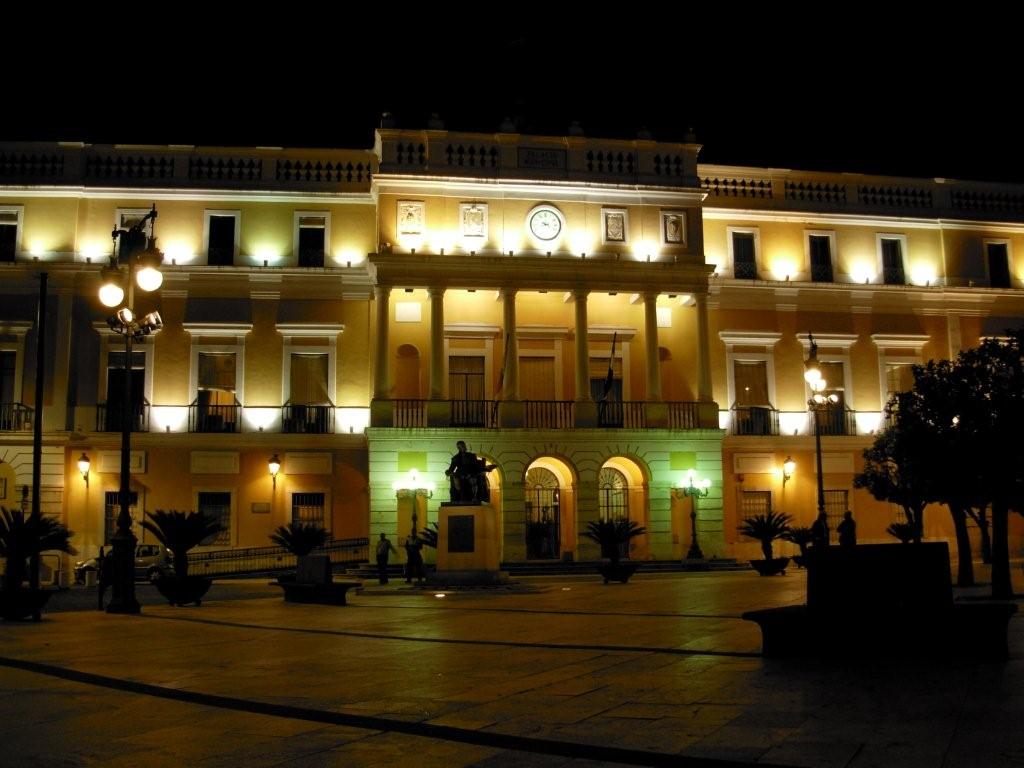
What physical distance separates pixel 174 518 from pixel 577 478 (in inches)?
636

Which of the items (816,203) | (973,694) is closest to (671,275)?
(816,203)

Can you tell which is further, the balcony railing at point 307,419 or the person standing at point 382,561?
the balcony railing at point 307,419

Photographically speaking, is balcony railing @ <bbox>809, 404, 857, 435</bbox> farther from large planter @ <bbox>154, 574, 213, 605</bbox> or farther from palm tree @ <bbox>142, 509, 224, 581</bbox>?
large planter @ <bbox>154, 574, 213, 605</bbox>

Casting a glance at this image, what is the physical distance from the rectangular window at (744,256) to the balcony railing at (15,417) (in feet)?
76.8

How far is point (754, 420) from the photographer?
36562 millimetres

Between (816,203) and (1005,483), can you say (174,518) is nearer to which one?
(1005,483)

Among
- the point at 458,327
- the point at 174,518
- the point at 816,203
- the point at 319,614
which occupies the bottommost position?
the point at 319,614

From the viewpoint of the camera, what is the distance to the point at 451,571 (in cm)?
2267

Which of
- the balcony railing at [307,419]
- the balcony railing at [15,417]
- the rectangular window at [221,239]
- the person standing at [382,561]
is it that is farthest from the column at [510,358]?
the balcony railing at [15,417]

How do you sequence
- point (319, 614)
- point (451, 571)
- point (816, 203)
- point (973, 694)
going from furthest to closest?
point (816, 203) < point (451, 571) < point (319, 614) < point (973, 694)

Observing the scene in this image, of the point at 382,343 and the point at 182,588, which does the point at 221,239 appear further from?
the point at 182,588

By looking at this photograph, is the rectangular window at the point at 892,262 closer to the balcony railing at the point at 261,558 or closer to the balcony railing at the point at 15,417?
the balcony railing at the point at 261,558

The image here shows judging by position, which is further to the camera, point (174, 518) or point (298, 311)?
point (298, 311)

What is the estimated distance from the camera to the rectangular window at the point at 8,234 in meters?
33.7
